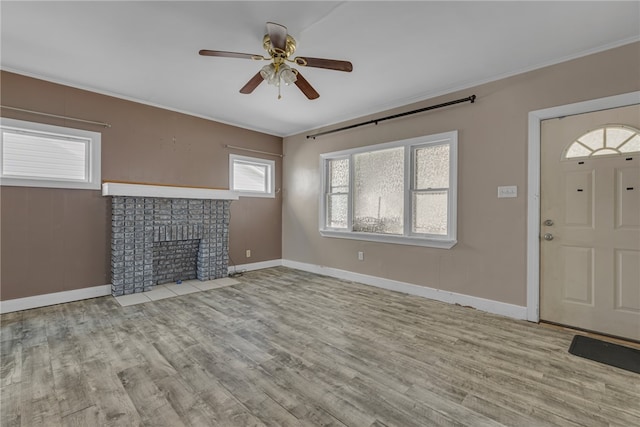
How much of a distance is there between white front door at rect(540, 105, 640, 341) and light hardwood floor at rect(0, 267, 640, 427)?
1.35 ft

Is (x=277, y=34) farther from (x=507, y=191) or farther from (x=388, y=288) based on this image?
(x=388, y=288)

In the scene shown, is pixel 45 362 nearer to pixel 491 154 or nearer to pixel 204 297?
pixel 204 297

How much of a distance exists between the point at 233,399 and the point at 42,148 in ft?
12.5

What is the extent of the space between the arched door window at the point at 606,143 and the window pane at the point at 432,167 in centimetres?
121

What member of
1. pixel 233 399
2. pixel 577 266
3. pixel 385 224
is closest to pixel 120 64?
pixel 233 399

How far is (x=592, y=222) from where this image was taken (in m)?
2.79

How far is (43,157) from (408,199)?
4627 millimetres

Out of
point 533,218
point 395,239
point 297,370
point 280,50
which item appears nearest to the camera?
point 297,370

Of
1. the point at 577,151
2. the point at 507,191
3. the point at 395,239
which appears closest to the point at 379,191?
the point at 395,239

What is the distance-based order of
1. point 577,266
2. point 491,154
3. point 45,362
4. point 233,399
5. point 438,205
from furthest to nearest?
point 438,205, point 491,154, point 577,266, point 45,362, point 233,399

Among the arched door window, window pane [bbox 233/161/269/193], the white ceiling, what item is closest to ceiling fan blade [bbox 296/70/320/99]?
the white ceiling

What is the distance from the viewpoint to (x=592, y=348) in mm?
2469

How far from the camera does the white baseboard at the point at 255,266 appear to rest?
5.20 m

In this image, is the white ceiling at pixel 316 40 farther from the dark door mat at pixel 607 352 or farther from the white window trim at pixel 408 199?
the dark door mat at pixel 607 352
